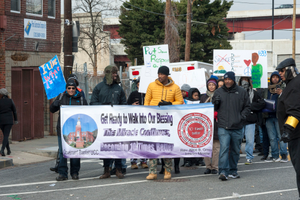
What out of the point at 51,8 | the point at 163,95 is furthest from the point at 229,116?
the point at 51,8

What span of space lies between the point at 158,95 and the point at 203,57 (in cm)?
3382

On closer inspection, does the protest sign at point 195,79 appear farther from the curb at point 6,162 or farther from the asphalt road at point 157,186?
the curb at point 6,162

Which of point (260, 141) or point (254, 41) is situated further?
point (254, 41)

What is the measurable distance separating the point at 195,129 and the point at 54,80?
11.5 feet

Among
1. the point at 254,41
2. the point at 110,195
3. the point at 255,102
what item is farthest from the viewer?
the point at 254,41

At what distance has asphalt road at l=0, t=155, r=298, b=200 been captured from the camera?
263 inches

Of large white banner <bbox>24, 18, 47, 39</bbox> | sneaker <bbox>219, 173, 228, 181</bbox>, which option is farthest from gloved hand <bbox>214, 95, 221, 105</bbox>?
large white banner <bbox>24, 18, 47, 39</bbox>

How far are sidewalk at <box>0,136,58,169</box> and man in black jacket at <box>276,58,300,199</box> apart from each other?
284 inches

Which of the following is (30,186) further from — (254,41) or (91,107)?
(254,41)

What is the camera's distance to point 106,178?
833 cm

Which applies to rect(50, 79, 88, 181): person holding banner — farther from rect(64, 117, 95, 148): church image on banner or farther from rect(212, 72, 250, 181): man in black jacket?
rect(212, 72, 250, 181): man in black jacket

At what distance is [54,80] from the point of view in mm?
9641

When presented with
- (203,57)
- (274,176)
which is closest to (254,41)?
(203,57)

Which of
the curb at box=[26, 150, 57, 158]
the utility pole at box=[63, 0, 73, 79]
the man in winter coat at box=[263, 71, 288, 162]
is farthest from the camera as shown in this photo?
the utility pole at box=[63, 0, 73, 79]
